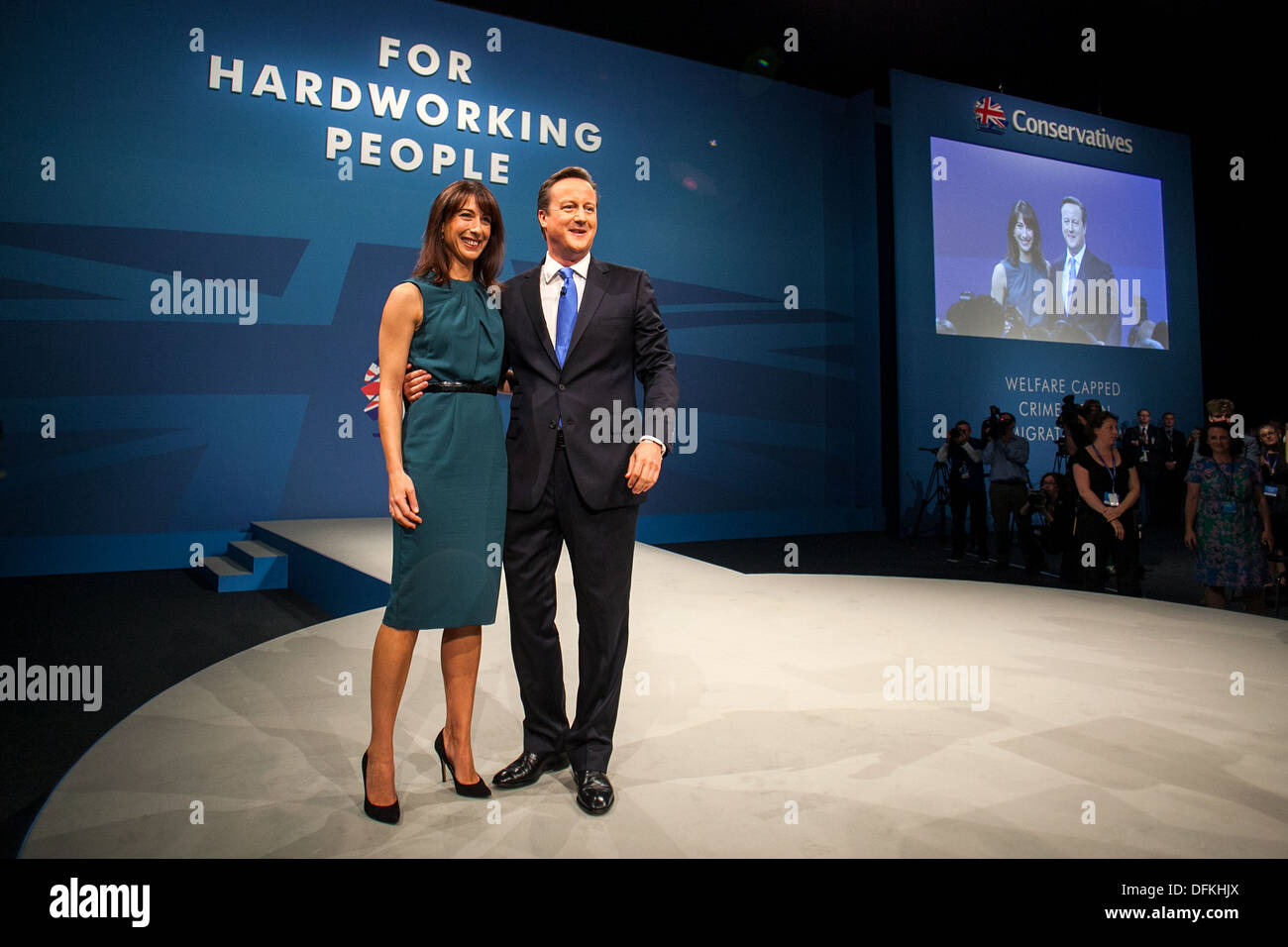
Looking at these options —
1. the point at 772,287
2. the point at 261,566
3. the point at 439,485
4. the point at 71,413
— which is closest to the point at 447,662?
the point at 439,485

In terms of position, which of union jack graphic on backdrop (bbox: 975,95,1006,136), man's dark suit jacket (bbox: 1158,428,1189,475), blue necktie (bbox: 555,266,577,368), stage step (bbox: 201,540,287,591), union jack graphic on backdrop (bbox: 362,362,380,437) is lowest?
stage step (bbox: 201,540,287,591)

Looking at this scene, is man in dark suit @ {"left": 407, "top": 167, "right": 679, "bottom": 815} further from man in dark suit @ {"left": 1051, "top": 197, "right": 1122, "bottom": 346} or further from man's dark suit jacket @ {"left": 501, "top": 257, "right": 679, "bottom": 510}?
man in dark suit @ {"left": 1051, "top": 197, "right": 1122, "bottom": 346}

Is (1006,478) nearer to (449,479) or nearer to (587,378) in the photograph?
(587,378)

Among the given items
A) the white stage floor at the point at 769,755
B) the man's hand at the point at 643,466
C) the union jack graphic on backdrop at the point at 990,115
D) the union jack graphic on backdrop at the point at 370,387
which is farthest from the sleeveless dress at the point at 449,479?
the union jack graphic on backdrop at the point at 990,115

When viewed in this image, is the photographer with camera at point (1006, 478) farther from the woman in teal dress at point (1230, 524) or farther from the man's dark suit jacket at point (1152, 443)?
the man's dark suit jacket at point (1152, 443)

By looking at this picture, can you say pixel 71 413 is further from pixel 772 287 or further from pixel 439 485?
pixel 772 287

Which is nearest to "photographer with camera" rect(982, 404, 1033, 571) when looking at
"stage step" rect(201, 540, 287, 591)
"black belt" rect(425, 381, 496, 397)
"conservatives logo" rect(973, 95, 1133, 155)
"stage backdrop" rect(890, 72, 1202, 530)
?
"stage backdrop" rect(890, 72, 1202, 530)

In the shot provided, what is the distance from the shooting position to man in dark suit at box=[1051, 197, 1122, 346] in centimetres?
919

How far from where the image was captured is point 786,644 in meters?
2.73

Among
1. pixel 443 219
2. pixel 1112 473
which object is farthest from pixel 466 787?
pixel 1112 473

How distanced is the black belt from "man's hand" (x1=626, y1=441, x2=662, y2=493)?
321mm

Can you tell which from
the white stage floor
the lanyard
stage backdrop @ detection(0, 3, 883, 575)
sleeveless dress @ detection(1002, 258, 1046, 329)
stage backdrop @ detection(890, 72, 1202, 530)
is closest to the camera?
the white stage floor
